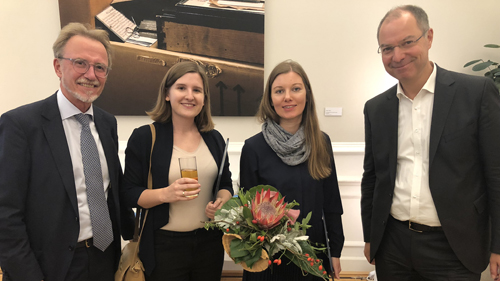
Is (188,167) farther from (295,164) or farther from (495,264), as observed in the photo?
(495,264)

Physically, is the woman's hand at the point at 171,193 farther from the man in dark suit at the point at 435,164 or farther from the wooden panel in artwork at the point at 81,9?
the wooden panel in artwork at the point at 81,9

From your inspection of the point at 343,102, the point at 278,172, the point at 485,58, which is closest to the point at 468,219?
the point at 278,172

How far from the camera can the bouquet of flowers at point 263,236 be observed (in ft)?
3.39

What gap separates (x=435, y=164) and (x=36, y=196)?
184 cm

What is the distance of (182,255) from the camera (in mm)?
1454

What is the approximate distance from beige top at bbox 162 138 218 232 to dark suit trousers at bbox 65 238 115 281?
309mm

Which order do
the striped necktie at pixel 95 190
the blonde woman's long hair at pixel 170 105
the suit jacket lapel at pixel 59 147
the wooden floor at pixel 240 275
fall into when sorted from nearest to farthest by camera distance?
1. the suit jacket lapel at pixel 59 147
2. the striped necktie at pixel 95 190
3. the blonde woman's long hair at pixel 170 105
4. the wooden floor at pixel 240 275

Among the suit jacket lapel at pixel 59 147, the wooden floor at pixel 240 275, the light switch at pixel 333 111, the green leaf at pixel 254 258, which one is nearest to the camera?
the green leaf at pixel 254 258

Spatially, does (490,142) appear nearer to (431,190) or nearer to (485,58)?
(431,190)

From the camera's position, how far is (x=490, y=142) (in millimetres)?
1253

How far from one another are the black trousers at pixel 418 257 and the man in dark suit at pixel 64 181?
58.9 inches

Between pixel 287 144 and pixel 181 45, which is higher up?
pixel 181 45

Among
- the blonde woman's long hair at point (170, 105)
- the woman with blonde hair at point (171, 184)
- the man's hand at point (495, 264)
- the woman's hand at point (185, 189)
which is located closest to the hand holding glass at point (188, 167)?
the woman's hand at point (185, 189)

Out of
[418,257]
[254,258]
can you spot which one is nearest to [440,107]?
[418,257]
